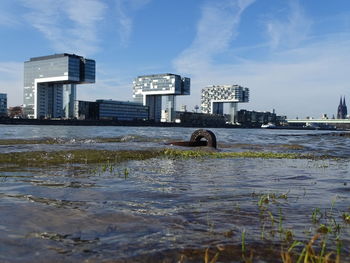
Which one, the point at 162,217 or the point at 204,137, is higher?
the point at 204,137

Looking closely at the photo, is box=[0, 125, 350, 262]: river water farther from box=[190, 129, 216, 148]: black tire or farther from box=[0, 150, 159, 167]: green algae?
box=[190, 129, 216, 148]: black tire

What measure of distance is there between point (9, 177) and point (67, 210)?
4557mm

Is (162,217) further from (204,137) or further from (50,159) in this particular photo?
(204,137)

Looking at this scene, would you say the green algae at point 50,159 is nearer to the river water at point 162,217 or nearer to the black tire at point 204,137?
the river water at point 162,217

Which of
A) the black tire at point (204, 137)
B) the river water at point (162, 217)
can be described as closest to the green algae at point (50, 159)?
the river water at point (162, 217)

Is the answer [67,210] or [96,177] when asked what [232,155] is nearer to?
[96,177]

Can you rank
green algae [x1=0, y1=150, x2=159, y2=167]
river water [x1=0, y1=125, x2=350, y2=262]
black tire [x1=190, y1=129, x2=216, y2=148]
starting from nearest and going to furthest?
river water [x1=0, y1=125, x2=350, y2=262]
green algae [x1=0, y1=150, x2=159, y2=167]
black tire [x1=190, y1=129, x2=216, y2=148]

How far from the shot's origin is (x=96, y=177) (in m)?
10.2

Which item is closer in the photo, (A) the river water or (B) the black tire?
(A) the river water

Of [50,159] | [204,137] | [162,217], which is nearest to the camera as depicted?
[162,217]

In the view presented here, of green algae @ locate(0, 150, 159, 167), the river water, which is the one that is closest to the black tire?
green algae @ locate(0, 150, 159, 167)

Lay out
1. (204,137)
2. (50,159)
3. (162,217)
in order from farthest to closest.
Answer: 1. (204,137)
2. (50,159)
3. (162,217)

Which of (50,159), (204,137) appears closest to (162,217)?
(50,159)

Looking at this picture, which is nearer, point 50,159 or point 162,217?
point 162,217
